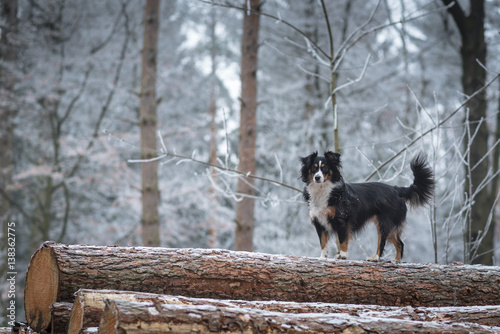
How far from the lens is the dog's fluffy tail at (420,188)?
14.8ft

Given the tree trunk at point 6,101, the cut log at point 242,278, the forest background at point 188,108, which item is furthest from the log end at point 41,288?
the tree trunk at point 6,101

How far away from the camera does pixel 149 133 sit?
8.18 meters

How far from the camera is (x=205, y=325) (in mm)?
2410

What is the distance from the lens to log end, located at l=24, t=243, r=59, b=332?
10.6ft

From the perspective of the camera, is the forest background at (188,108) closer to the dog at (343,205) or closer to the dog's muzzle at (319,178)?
the dog at (343,205)

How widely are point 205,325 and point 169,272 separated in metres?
1.05

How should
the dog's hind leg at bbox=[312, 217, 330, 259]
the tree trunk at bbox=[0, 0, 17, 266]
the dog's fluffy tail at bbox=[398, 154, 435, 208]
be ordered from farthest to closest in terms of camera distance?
1. the tree trunk at bbox=[0, 0, 17, 266]
2. the dog's fluffy tail at bbox=[398, 154, 435, 208]
3. the dog's hind leg at bbox=[312, 217, 330, 259]

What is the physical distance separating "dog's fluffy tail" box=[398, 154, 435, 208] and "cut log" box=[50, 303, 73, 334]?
9.96ft

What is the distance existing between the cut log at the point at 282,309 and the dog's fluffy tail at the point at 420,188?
4.55ft

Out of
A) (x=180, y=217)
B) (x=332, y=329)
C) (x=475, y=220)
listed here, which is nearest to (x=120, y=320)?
(x=332, y=329)

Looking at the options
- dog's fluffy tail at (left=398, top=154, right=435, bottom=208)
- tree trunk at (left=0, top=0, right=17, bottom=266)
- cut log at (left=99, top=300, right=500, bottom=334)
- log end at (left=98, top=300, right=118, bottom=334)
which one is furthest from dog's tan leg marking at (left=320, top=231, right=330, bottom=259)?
tree trunk at (left=0, top=0, right=17, bottom=266)

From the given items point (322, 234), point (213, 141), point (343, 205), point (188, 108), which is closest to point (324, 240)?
point (322, 234)

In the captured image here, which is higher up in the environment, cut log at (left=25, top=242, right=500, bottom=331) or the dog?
the dog

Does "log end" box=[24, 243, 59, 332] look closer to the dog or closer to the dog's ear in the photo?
the dog
